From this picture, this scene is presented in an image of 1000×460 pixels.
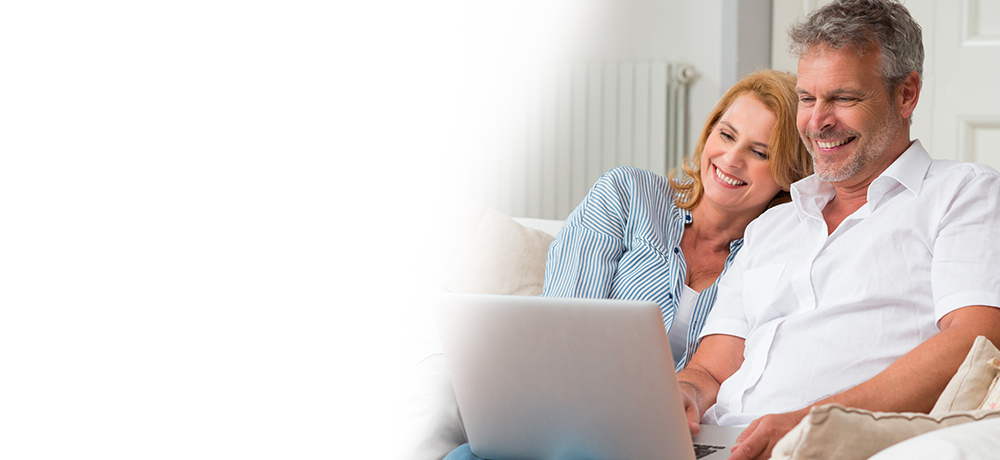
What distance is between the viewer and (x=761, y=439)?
2.77 ft

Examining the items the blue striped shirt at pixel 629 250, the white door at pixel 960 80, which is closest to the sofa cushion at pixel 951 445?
the blue striped shirt at pixel 629 250

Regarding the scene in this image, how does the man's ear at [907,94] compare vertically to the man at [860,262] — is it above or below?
above

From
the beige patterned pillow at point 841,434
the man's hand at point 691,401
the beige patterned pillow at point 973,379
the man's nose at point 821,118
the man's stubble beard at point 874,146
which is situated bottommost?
the man's hand at point 691,401

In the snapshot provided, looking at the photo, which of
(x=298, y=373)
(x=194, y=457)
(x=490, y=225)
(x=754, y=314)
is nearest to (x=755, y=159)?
(x=754, y=314)

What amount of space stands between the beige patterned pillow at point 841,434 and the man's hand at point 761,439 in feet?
→ 0.60

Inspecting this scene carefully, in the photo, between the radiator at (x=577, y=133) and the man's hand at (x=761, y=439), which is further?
the radiator at (x=577, y=133)

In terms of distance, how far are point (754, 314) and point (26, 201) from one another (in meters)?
1.24

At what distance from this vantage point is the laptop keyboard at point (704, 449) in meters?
0.90

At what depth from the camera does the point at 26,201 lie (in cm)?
143

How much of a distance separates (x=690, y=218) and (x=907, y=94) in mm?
444

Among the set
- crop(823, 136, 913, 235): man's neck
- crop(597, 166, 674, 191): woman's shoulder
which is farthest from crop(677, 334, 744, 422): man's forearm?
crop(597, 166, 674, 191): woman's shoulder

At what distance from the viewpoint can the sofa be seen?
637mm

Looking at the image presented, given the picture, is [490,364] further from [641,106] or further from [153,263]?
[641,106]

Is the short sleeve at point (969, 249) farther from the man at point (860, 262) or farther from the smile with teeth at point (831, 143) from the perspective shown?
the smile with teeth at point (831, 143)
